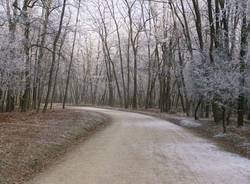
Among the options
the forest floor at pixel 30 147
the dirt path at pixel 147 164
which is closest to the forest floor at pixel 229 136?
the dirt path at pixel 147 164

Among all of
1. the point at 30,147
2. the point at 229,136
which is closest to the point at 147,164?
the point at 30,147

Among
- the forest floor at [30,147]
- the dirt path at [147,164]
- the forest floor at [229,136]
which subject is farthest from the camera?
the forest floor at [229,136]

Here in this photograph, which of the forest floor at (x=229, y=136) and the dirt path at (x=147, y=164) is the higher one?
the forest floor at (x=229, y=136)

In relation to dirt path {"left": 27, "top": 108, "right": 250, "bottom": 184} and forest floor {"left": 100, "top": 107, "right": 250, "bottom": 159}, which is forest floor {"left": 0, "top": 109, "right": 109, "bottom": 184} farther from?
forest floor {"left": 100, "top": 107, "right": 250, "bottom": 159}

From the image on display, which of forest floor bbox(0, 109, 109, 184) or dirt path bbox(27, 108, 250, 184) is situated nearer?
dirt path bbox(27, 108, 250, 184)

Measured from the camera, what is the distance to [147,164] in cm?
1041

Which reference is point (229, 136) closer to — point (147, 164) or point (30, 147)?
point (147, 164)

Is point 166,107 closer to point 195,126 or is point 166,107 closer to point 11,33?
point 195,126

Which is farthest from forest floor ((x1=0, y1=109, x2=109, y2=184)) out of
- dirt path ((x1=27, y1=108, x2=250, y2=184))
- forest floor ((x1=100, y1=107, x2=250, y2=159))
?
forest floor ((x1=100, y1=107, x2=250, y2=159))

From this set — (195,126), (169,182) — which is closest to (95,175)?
(169,182)

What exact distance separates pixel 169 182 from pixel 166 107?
104 ft

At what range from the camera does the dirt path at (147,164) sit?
8.64m

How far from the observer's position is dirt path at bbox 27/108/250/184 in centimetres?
864

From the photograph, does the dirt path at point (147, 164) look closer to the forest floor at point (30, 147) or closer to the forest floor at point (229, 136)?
the forest floor at point (30, 147)
